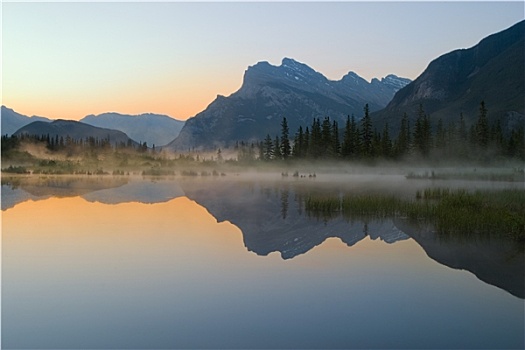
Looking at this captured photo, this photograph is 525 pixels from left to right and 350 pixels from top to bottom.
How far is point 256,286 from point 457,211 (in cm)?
1628

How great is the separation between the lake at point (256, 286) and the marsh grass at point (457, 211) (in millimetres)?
1673

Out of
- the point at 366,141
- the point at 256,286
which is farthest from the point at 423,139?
the point at 256,286

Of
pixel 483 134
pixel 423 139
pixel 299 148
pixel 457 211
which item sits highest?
pixel 483 134

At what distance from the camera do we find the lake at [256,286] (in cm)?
1031

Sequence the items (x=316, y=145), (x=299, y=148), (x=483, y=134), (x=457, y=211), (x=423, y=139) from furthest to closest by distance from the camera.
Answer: (x=299, y=148), (x=316, y=145), (x=423, y=139), (x=483, y=134), (x=457, y=211)

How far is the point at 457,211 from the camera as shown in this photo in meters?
26.2

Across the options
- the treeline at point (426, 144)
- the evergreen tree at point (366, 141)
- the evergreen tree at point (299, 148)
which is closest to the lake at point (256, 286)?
the evergreen tree at point (366, 141)

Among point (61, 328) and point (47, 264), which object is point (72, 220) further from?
point (61, 328)

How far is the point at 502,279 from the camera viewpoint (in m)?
14.9

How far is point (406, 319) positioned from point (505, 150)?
95.4 metres

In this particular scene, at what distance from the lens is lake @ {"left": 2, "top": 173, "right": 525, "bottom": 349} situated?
10.3m

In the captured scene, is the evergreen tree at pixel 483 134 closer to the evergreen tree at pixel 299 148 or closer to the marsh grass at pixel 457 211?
the evergreen tree at pixel 299 148

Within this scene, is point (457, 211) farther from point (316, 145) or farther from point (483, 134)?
point (316, 145)

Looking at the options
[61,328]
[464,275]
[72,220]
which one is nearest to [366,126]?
[72,220]
